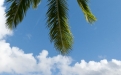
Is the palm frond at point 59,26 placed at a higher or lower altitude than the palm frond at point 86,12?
lower

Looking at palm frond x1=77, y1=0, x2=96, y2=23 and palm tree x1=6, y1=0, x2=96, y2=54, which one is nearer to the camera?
palm tree x1=6, y1=0, x2=96, y2=54

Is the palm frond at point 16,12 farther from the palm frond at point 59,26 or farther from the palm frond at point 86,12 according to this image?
the palm frond at point 86,12

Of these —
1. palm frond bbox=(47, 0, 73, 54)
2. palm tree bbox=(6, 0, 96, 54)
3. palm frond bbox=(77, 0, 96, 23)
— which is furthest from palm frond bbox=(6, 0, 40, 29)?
palm frond bbox=(77, 0, 96, 23)

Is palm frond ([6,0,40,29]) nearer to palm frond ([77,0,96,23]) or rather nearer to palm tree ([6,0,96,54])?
palm tree ([6,0,96,54])

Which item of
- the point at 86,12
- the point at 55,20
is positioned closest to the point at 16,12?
the point at 55,20

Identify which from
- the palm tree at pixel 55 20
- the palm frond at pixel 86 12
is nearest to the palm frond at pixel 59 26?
the palm tree at pixel 55 20

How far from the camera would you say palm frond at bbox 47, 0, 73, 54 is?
34.8 feet

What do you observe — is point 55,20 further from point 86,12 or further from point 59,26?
point 86,12

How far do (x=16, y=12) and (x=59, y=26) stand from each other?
1756 mm

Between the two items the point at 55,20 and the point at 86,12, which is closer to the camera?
the point at 55,20

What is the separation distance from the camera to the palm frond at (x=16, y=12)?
10.5 metres

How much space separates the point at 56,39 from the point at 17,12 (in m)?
1.85

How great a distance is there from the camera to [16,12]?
10.6m

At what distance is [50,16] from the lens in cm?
1067
